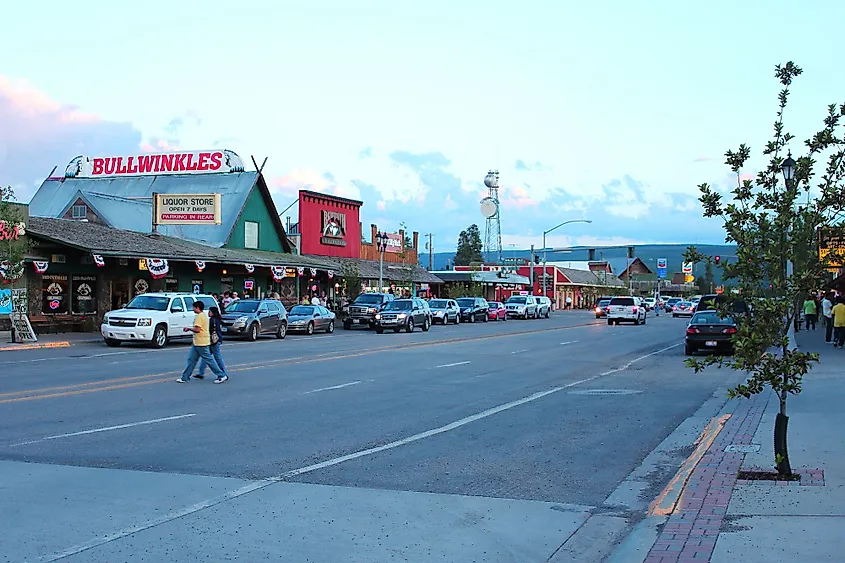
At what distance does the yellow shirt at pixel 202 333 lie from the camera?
1808cm

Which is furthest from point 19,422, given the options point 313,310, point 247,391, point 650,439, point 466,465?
point 313,310

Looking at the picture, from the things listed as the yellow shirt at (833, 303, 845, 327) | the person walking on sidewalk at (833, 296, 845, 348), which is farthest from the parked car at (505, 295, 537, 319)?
the yellow shirt at (833, 303, 845, 327)

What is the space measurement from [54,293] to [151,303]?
24.2ft

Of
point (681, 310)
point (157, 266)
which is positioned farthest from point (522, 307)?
point (157, 266)

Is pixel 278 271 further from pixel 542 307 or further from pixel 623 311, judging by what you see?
pixel 542 307

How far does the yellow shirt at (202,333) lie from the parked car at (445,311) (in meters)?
36.4

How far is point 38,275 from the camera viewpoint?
115 feet

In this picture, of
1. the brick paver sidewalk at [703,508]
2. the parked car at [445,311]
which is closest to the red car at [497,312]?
the parked car at [445,311]

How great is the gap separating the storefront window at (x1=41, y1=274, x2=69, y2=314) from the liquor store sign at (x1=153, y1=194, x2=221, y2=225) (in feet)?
39.4

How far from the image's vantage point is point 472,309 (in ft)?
196

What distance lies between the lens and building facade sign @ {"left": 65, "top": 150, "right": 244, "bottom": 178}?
2163 inches

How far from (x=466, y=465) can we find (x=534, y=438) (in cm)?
222

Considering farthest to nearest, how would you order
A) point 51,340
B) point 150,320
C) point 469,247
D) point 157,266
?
1. point 469,247
2. point 157,266
3. point 51,340
4. point 150,320

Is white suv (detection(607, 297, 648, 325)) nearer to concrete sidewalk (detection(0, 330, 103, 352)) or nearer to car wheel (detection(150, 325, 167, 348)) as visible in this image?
concrete sidewalk (detection(0, 330, 103, 352))
